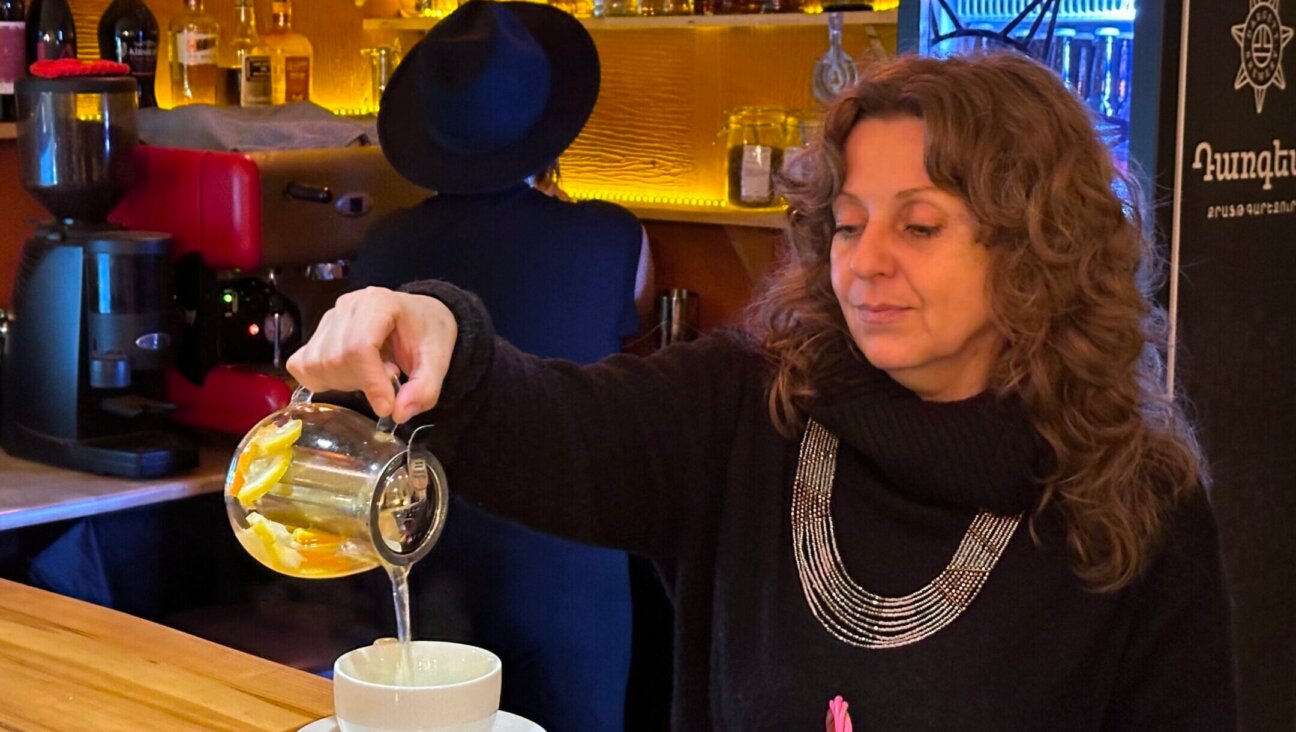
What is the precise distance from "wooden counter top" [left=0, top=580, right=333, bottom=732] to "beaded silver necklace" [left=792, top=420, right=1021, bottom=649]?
1.43 feet

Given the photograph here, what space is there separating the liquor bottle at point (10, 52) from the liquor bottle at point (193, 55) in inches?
14.7

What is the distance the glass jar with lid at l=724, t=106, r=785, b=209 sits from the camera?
309cm

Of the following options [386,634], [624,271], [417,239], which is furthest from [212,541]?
[624,271]

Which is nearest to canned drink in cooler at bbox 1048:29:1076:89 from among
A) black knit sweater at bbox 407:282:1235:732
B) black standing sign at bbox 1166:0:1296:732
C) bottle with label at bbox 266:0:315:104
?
black standing sign at bbox 1166:0:1296:732

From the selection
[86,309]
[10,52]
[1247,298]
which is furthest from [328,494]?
[10,52]

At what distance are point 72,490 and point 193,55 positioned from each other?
3.56 feet

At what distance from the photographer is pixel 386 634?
Result: 236cm

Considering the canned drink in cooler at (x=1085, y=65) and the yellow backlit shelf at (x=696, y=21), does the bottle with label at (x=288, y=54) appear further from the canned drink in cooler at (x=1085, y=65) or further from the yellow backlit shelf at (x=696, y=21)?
the canned drink in cooler at (x=1085, y=65)

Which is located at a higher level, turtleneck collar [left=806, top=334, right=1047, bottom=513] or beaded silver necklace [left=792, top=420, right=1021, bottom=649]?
turtleneck collar [left=806, top=334, right=1047, bottom=513]

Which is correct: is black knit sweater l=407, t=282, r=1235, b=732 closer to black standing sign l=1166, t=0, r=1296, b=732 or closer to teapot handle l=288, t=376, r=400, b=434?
teapot handle l=288, t=376, r=400, b=434

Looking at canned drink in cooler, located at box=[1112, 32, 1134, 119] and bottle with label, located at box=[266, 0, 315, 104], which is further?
bottle with label, located at box=[266, 0, 315, 104]

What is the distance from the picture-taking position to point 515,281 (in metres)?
2.30

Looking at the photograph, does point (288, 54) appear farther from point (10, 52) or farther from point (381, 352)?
point (381, 352)

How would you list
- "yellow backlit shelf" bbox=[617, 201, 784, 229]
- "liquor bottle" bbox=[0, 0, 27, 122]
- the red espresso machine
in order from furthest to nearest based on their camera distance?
"yellow backlit shelf" bbox=[617, 201, 784, 229], "liquor bottle" bbox=[0, 0, 27, 122], the red espresso machine
